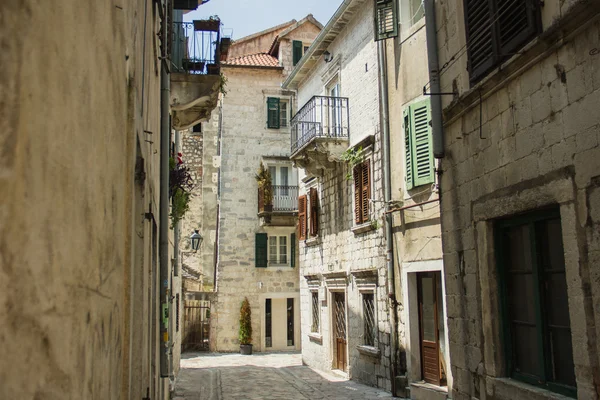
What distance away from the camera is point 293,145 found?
1955 centimetres

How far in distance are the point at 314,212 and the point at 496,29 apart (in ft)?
46.2

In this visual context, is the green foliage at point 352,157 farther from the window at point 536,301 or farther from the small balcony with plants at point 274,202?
the window at point 536,301

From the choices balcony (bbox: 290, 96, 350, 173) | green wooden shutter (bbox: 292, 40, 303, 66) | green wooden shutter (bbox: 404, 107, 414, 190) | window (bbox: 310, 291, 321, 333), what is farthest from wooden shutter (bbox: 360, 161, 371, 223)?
green wooden shutter (bbox: 292, 40, 303, 66)

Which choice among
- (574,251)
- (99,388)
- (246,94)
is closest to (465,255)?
(574,251)

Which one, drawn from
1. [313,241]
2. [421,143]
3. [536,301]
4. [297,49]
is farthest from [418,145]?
[297,49]

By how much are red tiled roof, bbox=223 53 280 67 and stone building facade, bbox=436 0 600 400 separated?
20.7 metres

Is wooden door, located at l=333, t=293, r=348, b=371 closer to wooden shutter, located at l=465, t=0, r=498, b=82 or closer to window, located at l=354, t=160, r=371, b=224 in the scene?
window, located at l=354, t=160, r=371, b=224

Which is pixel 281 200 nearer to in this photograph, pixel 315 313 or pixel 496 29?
pixel 315 313

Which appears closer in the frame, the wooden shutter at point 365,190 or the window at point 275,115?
the wooden shutter at point 365,190

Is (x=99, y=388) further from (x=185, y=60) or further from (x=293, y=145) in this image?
(x=293, y=145)

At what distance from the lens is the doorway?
1205cm

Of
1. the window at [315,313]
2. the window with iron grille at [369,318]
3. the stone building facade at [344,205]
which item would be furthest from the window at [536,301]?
the window at [315,313]

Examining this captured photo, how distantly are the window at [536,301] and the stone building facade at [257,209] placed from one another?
1979 centimetres

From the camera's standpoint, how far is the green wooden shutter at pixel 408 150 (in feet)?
41.5
